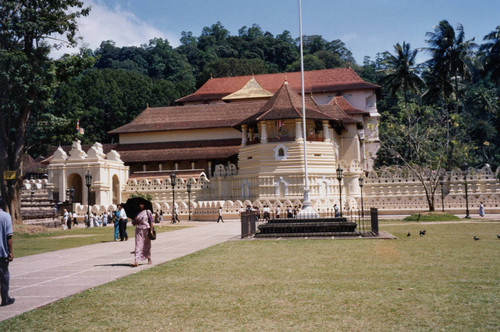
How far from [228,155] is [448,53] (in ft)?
86.3

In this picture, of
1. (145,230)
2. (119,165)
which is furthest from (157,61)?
(145,230)

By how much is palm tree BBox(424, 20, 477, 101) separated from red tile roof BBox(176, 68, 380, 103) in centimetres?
883

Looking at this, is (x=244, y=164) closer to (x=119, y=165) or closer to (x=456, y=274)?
(x=119, y=165)

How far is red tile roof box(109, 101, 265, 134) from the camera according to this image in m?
53.3

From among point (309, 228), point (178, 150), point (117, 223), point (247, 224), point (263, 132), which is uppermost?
point (263, 132)

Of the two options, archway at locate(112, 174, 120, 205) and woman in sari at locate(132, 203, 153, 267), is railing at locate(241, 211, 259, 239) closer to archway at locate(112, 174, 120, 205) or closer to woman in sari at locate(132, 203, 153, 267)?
woman in sari at locate(132, 203, 153, 267)

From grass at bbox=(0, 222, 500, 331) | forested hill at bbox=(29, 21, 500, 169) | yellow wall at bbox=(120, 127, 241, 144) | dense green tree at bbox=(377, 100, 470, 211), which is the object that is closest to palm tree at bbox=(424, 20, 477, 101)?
forested hill at bbox=(29, 21, 500, 169)

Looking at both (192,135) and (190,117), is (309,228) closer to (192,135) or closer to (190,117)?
(192,135)

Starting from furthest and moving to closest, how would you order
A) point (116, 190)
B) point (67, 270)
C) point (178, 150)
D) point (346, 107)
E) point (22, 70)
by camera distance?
point (346, 107) < point (178, 150) < point (116, 190) < point (22, 70) < point (67, 270)

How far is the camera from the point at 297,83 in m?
67.0

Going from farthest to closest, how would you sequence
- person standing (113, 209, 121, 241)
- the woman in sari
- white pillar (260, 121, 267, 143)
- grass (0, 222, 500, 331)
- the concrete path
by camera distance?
white pillar (260, 121, 267, 143) < person standing (113, 209, 121, 241) < the woman in sari < the concrete path < grass (0, 222, 500, 331)

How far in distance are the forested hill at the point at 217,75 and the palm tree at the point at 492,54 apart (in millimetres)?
113

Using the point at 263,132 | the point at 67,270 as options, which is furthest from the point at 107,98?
the point at 67,270

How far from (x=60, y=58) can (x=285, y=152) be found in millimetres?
19136
